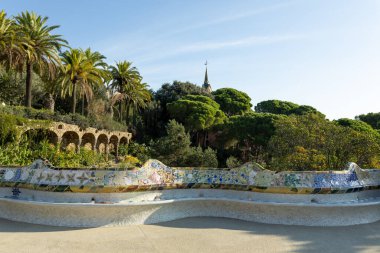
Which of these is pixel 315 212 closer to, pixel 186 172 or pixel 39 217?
pixel 186 172

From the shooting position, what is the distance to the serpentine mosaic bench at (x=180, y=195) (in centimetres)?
757

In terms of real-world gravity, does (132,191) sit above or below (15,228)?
above

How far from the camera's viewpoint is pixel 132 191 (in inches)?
312

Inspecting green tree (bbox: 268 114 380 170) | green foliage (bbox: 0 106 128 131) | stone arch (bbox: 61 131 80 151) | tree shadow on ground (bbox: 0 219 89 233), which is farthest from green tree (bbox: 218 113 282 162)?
tree shadow on ground (bbox: 0 219 89 233)

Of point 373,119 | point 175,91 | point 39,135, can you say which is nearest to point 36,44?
point 39,135

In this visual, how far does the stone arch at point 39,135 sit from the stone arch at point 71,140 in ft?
7.24

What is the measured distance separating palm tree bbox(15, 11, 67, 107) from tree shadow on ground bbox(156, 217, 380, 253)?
21.5 metres

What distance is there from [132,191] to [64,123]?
18984 mm

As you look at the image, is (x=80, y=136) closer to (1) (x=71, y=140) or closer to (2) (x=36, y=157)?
(1) (x=71, y=140)

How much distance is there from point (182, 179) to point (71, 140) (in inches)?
840

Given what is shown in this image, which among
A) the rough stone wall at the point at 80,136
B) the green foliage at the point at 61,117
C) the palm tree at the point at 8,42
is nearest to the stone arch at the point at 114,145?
the rough stone wall at the point at 80,136

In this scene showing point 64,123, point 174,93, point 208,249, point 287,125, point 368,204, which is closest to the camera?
point 208,249

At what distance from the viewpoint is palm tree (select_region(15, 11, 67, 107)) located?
24969 mm

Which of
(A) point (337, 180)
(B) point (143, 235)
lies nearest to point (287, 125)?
(A) point (337, 180)
